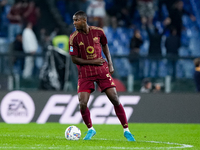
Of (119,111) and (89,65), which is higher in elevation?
(89,65)

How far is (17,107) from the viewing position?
12.6m

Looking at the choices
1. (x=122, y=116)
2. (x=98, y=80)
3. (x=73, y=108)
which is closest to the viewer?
(x=122, y=116)

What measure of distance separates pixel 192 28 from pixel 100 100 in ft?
20.5

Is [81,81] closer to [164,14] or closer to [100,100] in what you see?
[100,100]

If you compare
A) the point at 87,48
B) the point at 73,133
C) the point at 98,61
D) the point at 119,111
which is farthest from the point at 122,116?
the point at 87,48

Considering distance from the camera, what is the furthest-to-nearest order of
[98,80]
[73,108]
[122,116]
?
[73,108] → [98,80] → [122,116]

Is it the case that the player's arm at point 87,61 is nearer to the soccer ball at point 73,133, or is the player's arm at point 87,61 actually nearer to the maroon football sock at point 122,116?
the maroon football sock at point 122,116

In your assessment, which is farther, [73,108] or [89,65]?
[73,108]

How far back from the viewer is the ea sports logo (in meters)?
12.4

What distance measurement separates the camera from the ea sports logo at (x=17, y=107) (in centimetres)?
1245

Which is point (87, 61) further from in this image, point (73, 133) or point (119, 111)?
point (73, 133)

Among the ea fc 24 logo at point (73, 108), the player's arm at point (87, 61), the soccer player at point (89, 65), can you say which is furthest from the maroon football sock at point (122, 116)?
the ea fc 24 logo at point (73, 108)

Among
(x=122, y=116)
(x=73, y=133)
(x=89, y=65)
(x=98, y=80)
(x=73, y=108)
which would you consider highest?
(x=89, y=65)

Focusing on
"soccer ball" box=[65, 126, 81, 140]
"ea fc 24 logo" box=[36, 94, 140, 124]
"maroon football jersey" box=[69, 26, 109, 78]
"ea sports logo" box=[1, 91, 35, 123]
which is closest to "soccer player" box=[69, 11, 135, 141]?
"maroon football jersey" box=[69, 26, 109, 78]
